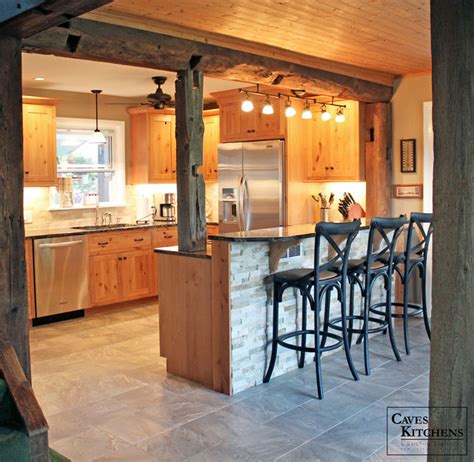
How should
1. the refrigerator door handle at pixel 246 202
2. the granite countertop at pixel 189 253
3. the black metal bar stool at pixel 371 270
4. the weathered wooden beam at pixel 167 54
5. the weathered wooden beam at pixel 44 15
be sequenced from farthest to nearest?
1. the refrigerator door handle at pixel 246 202
2. the black metal bar stool at pixel 371 270
3. the granite countertop at pixel 189 253
4. the weathered wooden beam at pixel 167 54
5. the weathered wooden beam at pixel 44 15

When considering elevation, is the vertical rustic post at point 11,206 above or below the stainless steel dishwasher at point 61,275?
above

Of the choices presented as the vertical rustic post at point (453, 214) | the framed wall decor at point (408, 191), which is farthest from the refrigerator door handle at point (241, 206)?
the vertical rustic post at point (453, 214)

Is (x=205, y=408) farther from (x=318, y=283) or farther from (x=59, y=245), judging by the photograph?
(x=59, y=245)

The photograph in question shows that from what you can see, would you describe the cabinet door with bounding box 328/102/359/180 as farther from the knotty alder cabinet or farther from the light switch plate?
the light switch plate

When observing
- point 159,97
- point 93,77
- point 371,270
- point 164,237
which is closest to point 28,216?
point 164,237

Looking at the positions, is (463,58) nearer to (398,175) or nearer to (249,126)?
(398,175)

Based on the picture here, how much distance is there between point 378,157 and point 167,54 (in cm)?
303

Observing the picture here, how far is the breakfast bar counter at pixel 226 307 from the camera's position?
165 inches

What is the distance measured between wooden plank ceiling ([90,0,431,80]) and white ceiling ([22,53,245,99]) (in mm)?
1559

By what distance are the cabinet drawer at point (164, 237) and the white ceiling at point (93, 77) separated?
1678 millimetres

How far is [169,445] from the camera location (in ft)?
11.2

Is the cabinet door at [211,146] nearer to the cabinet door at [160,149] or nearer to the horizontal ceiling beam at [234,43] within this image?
the cabinet door at [160,149]

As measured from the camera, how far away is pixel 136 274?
23.5ft

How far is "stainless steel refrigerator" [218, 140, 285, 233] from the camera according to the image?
701 centimetres
